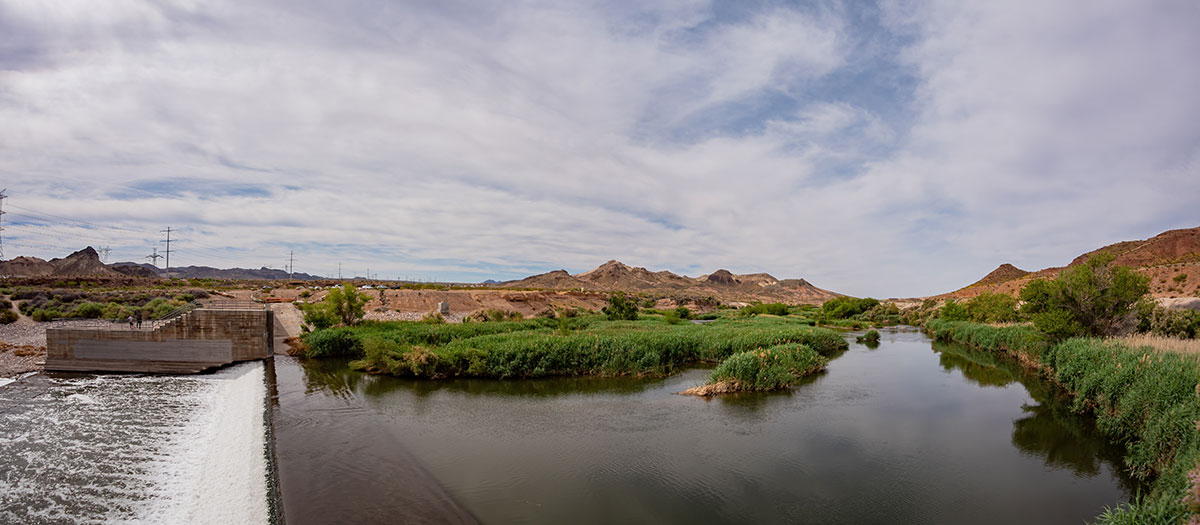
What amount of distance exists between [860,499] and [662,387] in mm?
10909

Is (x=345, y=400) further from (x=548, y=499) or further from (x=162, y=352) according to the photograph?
(x=162, y=352)

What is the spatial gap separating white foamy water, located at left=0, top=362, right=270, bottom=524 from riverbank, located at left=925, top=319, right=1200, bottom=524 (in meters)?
13.6

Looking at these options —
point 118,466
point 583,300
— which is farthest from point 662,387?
point 583,300

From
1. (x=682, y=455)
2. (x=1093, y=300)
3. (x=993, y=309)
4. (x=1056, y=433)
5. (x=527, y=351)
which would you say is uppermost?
(x=1093, y=300)

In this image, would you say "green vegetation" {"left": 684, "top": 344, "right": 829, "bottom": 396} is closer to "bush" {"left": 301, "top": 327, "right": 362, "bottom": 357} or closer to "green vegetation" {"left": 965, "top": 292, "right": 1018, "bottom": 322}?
"bush" {"left": 301, "top": 327, "right": 362, "bottom": 357}

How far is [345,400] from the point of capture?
59.9 feet

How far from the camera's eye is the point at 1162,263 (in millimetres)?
58906

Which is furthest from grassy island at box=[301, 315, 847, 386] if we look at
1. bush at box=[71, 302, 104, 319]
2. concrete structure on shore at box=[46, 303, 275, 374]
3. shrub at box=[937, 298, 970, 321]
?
shrub at box=[937, 298, 970, 321]

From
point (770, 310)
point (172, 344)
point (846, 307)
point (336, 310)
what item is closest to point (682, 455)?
point (172, 344)

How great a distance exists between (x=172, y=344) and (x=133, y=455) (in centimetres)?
1580

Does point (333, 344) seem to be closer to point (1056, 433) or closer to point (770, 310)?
point (1056, 433)

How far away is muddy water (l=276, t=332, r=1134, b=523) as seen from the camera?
32.2 feet

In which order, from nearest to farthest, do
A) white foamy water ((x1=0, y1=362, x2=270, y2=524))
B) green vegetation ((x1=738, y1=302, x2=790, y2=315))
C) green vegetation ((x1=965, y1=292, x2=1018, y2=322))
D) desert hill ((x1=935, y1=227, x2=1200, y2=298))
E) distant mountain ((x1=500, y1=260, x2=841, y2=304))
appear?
white foamy water ((x1=0, y1=362, x2=270, y2=524)), green vegetation ((x1=965, y1=292, x2=1018, y2=322)), desert hill ((x1=935, y1=227, x2=1200, y2=298)), green vegetation ((x1=738, y1=302, x2=790, y2=315)), distant mountain ((x1=500, y1=260, x2=841, y2=304))

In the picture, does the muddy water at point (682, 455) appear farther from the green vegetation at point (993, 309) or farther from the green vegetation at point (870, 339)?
the green vegetation at point (993, 309)
